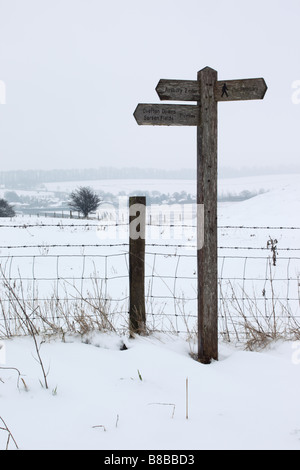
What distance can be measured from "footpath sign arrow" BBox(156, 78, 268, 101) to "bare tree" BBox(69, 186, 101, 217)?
2070 inches

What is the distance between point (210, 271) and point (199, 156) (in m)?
1.09

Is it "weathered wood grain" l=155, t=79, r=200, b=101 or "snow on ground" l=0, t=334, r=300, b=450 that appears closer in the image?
"snow on ground" l=0, t=334, r=300, b=450

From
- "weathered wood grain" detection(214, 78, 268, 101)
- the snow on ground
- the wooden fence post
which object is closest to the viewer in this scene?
the snow on ground

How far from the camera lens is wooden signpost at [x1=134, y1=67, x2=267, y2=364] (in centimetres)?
345

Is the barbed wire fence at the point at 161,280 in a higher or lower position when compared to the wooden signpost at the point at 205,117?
lower

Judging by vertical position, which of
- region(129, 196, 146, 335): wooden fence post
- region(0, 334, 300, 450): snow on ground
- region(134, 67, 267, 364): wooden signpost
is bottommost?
region(0, 334, 300, 450): snow on ground

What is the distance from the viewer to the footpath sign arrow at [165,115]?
346cm

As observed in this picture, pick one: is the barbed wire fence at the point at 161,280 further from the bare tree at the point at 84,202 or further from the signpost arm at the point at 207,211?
the bare tree at the point at 84,202

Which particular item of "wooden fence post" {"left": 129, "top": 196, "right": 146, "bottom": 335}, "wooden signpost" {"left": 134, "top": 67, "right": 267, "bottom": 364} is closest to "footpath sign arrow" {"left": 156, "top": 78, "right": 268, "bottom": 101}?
"wooden signpost" {"left": 134, "top": 67, "right": 267, "bottom": 364}

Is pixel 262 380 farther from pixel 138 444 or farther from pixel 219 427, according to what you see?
pixel 138 444

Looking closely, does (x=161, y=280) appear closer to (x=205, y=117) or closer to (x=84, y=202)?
(x=205, y=117)

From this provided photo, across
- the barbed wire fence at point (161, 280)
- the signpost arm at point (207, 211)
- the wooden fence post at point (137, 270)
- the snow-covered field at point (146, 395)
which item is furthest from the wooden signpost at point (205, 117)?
the barbed wire fence at point (161, 280)

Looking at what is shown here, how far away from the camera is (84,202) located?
5616 centimetres

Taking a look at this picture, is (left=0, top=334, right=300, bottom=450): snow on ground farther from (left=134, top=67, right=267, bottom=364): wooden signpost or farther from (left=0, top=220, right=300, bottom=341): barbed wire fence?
(left=0, top=220, right=300, bottom=341): barbed wire fence
